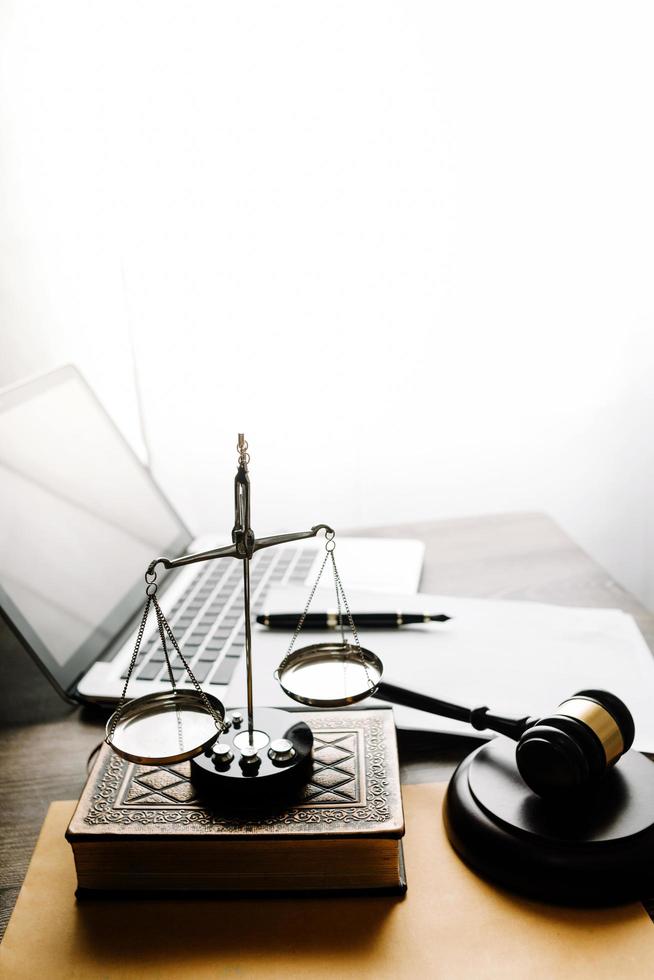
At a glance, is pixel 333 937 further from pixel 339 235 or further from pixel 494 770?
pixel 339 235

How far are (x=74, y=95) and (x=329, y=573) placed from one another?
3.12ft

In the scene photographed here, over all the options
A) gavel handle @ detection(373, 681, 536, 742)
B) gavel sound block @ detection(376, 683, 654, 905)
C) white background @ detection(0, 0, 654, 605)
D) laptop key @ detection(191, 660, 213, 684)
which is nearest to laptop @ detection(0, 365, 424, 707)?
laptop key @ detection(191, 660, 213, 684)

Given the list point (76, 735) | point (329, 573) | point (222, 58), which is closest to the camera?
point (76, 735)

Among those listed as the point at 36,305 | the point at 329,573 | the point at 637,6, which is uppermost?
the point at 637,6

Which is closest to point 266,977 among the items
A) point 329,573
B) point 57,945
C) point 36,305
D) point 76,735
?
point 57,945

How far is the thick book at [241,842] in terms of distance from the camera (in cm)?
49

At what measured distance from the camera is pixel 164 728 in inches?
20.2

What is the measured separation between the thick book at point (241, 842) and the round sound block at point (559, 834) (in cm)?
6

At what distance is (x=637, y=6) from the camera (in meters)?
1.38

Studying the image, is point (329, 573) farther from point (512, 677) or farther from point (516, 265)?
point (516, 265)

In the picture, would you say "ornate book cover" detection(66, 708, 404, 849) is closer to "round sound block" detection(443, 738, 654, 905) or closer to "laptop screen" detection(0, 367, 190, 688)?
"round sound block" detection(443, 738, 654, 905)

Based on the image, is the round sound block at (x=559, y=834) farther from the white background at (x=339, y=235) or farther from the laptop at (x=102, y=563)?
the white background at (x=339, y=235)

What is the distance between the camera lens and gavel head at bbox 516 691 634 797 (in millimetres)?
503

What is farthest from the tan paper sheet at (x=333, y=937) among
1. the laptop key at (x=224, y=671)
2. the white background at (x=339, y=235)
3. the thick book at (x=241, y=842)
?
the white background at (x=339, y=235)
